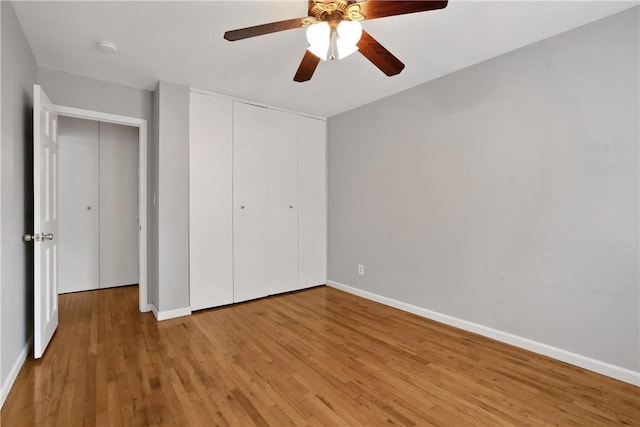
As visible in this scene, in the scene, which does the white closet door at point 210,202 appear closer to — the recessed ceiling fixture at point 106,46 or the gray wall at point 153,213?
the gray wall at point 153,213

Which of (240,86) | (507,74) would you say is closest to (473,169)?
(507,74)

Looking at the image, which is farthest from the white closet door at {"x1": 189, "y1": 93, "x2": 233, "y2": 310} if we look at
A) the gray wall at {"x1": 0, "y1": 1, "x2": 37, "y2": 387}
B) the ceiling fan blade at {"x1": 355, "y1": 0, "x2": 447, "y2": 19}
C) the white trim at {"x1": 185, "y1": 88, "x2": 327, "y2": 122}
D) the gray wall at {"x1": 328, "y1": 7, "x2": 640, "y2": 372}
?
the ceiling fan blade at {"x1": 355, "y1": 0, "x2": 447, "y2": 19}

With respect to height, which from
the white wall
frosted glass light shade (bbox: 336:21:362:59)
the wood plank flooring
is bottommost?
the wood plank flooring

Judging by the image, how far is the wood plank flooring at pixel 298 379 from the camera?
1.69 m

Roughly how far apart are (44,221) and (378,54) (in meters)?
2.74

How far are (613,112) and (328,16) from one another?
2021 millimetres

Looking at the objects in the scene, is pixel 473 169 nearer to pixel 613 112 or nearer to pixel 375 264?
pixel 613 112

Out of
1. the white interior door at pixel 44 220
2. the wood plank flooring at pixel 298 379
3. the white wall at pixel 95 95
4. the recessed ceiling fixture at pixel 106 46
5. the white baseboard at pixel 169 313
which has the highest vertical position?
the recessed ceiling fixture at pixel 106 46

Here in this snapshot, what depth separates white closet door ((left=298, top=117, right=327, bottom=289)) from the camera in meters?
4.20

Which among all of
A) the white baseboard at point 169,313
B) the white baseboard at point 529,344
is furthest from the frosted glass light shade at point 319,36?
the white baseboard at point 169,313

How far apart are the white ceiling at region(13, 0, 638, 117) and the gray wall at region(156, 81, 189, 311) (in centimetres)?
26

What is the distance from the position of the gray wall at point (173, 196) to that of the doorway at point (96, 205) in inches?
69.9

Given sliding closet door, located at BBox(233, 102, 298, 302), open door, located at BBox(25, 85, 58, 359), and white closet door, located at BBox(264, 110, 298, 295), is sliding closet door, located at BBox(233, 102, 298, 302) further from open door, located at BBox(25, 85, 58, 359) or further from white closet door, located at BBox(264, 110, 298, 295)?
open door, located at BBox(25, 85, 58, 359)

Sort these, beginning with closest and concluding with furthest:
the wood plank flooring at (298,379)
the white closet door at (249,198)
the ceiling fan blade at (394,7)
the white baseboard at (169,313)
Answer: the ceiling fan blade at (394,7)
the wood plank flooring at (298,379)
the white baseboard at (169,313)
the white closet door at (249,198)
